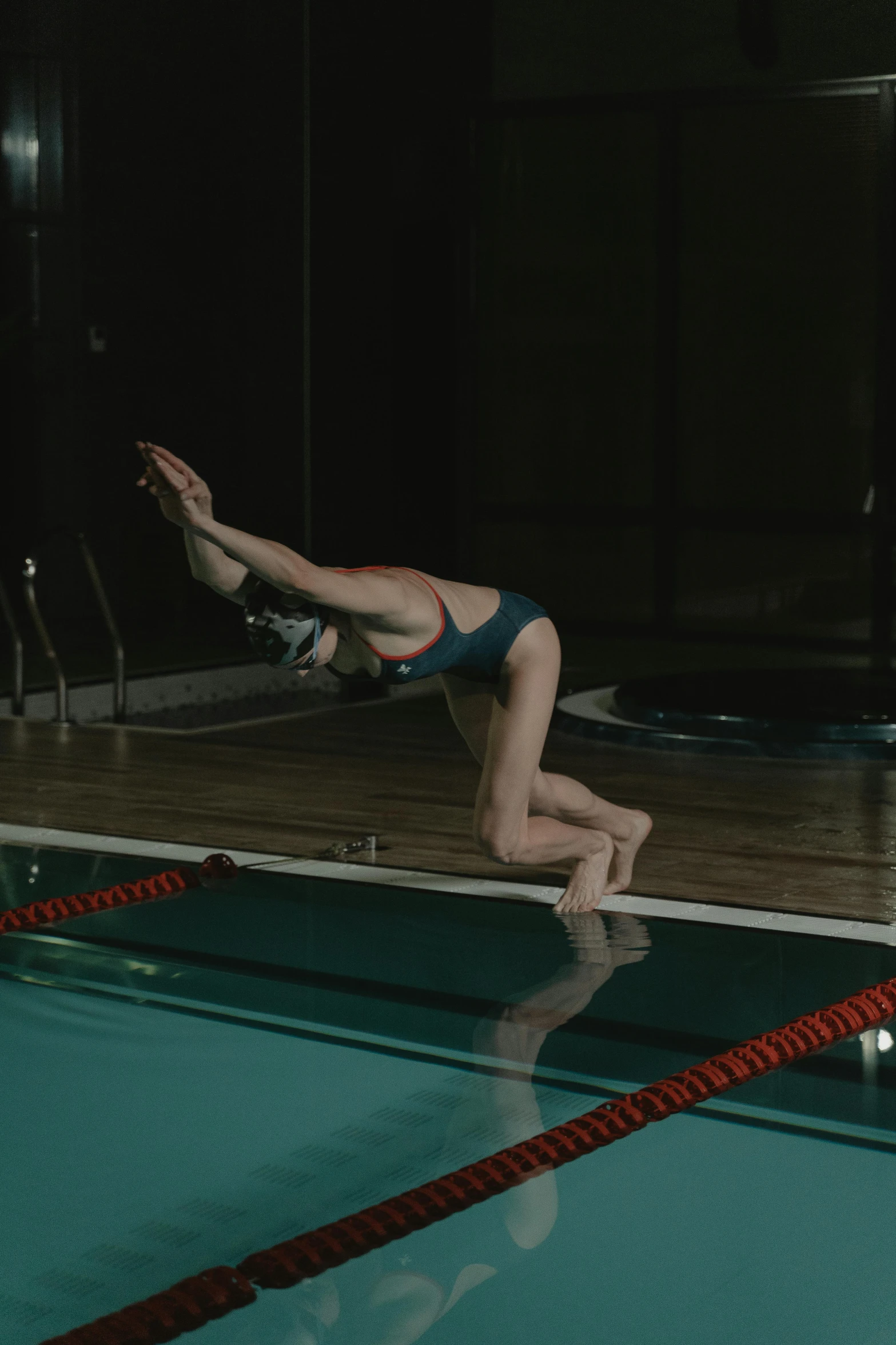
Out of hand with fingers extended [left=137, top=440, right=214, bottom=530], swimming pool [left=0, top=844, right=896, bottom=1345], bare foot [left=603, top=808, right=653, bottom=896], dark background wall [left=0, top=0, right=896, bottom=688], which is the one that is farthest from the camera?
dark background wall [left=0, top=0, right=896, bottom=688]

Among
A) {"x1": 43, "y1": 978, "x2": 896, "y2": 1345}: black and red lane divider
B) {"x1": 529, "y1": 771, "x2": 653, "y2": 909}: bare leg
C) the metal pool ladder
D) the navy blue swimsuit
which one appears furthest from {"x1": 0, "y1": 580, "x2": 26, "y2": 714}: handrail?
{"x1": 43, "y1": 978, "x2": 896, "y2": 1345}: black and red lane divider

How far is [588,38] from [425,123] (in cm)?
118

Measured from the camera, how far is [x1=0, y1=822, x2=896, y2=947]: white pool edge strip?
4742 millimetres

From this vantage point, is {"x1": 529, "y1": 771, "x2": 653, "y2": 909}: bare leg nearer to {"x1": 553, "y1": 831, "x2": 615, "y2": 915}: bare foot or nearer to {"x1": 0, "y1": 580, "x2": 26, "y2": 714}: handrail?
{"x1": 553, "y1": 831, "x2": 615, "y2": 915}: bare foot

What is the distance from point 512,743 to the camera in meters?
4.56

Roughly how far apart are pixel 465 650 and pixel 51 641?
17.2 ft

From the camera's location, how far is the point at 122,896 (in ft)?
17.0

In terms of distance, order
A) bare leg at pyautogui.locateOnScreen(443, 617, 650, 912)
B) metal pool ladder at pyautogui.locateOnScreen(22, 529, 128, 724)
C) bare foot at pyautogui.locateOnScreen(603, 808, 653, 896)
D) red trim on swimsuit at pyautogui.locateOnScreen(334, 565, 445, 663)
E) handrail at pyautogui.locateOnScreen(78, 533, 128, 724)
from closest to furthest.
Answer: red trim on swimsuit at pyautogui.locateOnScreen(334, 565, 445, 663)
bare leg at pyautogui.locateOnScreen(443, 617, 650, 912)
bare foot at pyautogui.locateOnScreen(603, 808, 653, 896)
metal pool ladder at pyautogui.locateOnScreen(22, 529, 128, 724)
handrail at pyautogui.locateOnScreen(78, 533, 128, 724)

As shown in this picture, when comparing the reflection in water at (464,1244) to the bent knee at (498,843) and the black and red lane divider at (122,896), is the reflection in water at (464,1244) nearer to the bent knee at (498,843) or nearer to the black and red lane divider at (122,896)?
the bent knee at (498,843)

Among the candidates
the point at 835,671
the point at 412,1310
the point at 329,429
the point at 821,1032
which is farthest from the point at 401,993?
the point at 329,429

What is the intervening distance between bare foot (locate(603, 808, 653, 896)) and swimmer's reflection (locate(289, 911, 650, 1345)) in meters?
0.60

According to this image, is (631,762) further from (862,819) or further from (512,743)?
(512,743)

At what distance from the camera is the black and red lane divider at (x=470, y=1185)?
2.73 m

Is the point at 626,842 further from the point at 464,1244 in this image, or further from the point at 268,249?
the point at 268,249
